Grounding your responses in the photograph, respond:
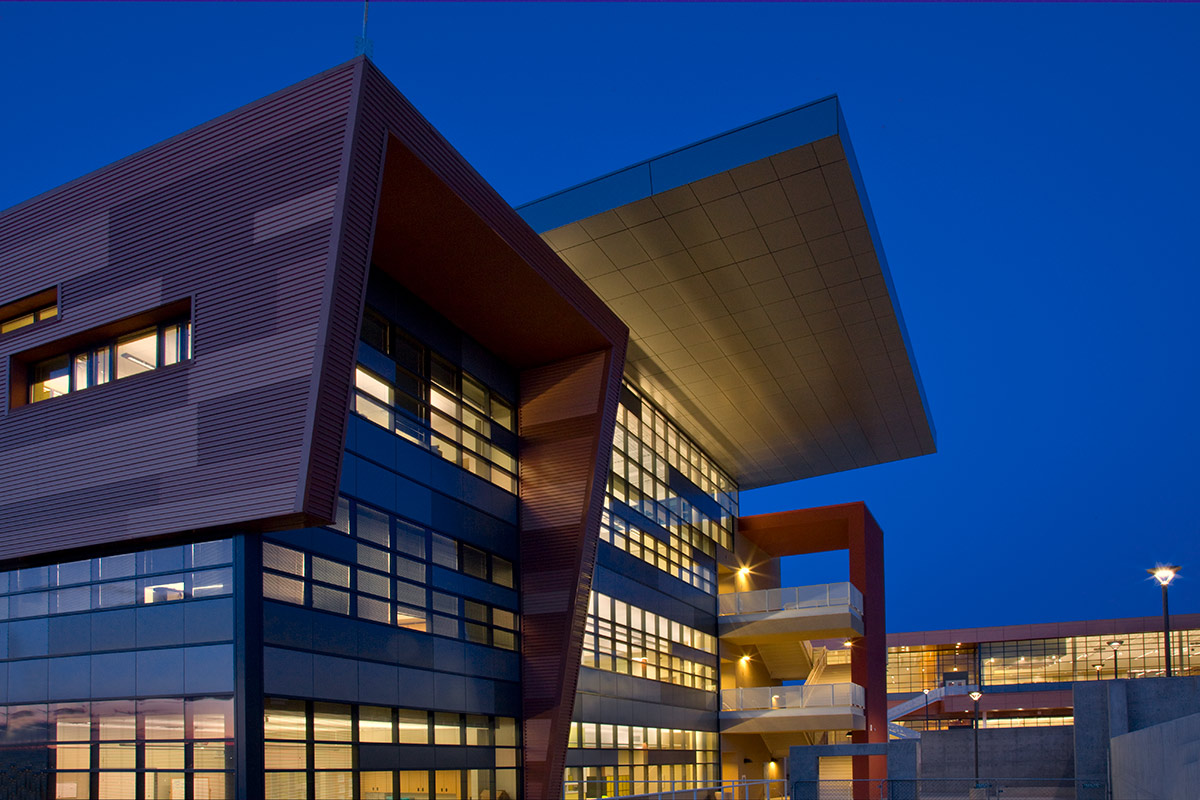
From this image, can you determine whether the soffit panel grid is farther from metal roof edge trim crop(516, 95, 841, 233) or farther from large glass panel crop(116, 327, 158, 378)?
large glass panel crop(116, 327, 158, 378)

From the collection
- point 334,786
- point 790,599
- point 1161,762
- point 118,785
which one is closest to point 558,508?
point 334,786

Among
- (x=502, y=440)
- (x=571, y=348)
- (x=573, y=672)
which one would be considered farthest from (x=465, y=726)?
(x=571, y=348)

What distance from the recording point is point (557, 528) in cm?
2748

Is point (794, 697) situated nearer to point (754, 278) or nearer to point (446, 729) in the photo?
point (754, 278)

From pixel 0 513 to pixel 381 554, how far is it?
7280 mm

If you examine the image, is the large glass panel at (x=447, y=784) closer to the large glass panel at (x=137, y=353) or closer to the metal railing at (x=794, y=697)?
the large glass panel at (x=137, y=353)

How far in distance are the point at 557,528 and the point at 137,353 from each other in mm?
11151

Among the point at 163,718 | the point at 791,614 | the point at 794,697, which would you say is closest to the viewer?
the point at 163,718

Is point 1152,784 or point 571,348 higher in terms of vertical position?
point 571,348

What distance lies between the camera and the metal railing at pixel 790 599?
134ft

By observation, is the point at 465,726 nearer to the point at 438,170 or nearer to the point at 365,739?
the point at 365,739

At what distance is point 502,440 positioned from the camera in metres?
27.8

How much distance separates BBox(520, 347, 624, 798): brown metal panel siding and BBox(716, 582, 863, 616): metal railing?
15.7 m

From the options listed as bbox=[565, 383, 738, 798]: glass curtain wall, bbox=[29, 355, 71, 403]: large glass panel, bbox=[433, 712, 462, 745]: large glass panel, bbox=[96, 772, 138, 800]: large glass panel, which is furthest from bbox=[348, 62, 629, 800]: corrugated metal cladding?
bbox=[96, 772, 138, 800]: large glass panel
